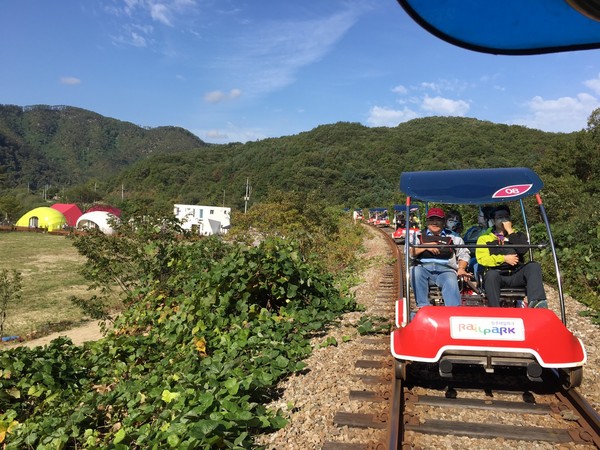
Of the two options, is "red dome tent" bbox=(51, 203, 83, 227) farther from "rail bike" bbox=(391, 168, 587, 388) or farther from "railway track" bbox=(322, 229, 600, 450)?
"rail bike" bbox=(391, 168, 587, 388)

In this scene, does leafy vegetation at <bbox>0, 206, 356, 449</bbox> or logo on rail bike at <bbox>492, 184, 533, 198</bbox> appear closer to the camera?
leafy vegetation at <bbox>0, 206, 356, 449</bbox>

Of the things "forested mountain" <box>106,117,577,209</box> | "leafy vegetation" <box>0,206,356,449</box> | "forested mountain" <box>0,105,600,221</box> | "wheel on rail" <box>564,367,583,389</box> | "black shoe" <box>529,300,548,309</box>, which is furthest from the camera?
"forested mountain" <box>106,117,577,209</box>

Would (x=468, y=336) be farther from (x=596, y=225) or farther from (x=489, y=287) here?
(x=596, y=225)

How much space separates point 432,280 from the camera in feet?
18.2

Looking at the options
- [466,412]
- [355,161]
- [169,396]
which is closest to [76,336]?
[169,396]

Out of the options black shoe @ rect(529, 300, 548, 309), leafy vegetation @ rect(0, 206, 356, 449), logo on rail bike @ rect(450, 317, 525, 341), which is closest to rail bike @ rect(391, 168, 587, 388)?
logo on rail bike @ rect(450, 317, 525, 341)

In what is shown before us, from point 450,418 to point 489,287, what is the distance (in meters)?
1.79

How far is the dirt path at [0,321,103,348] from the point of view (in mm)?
12474

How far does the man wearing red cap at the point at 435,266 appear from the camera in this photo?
5332mm

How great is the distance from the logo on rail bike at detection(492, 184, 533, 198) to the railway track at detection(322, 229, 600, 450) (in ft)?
6.76

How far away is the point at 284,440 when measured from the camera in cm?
375

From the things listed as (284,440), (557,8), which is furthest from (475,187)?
(557,8)

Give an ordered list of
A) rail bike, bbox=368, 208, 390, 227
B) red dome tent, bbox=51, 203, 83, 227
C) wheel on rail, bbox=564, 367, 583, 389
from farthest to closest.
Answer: red dome tent, bbox=51, 203, 83, 227 → rail bike, bbox=368, 208, 390, 227 → wheel on rail, bbox=564, 367, 583, 389

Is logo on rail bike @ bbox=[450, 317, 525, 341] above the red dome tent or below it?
below
